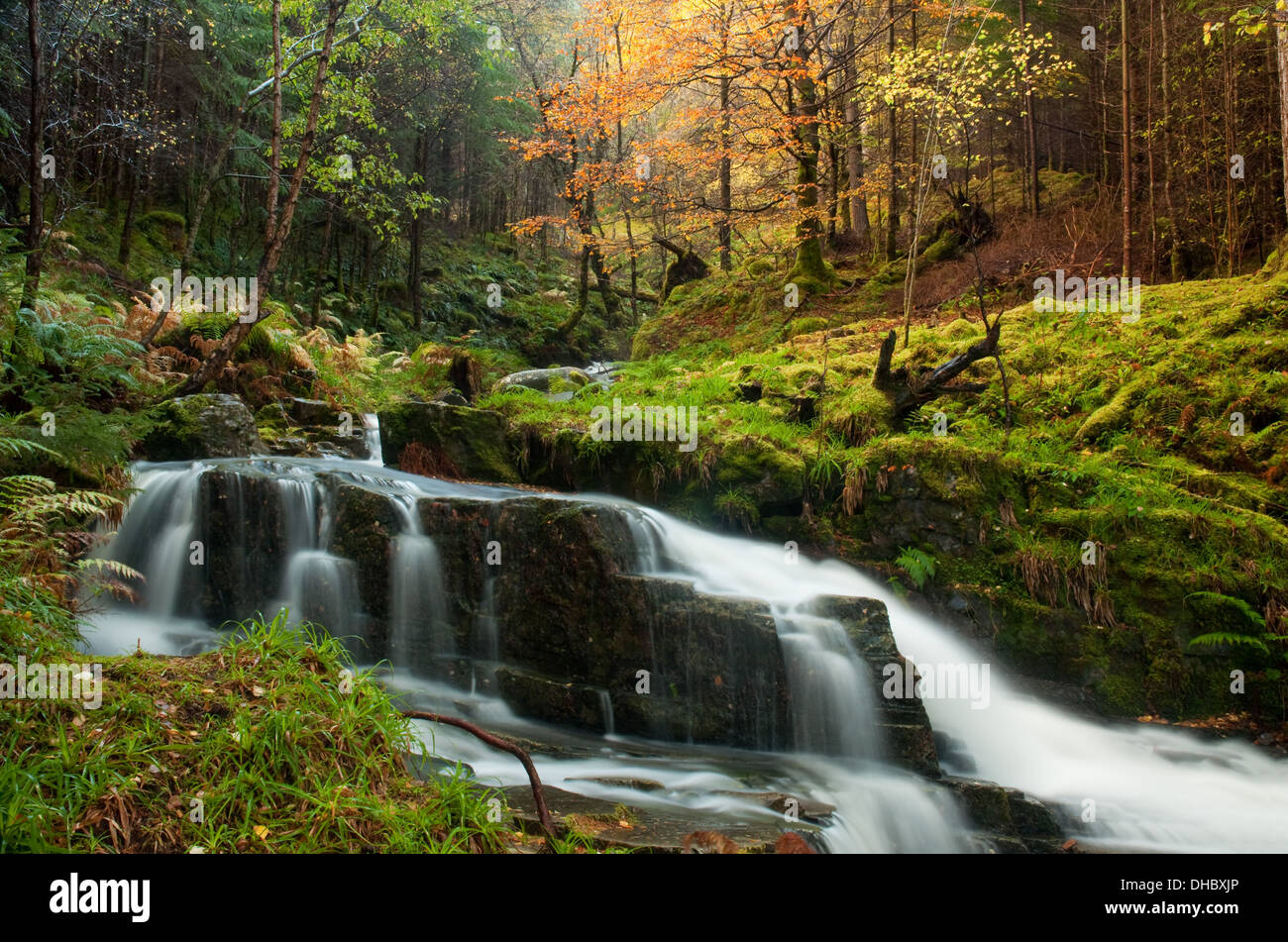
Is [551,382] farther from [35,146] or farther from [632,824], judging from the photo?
[632,824]

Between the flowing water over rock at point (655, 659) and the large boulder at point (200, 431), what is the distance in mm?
657

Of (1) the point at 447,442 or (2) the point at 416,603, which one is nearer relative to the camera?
(2) the point at 416,603

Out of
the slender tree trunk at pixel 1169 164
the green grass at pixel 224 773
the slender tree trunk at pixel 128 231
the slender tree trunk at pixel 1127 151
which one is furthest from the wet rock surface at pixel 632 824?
the slender tree trunk at pixel 128 231

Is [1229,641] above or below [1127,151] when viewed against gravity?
below

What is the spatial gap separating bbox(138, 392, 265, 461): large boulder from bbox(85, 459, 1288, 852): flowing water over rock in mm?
657

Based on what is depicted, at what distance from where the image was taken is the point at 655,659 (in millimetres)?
5707

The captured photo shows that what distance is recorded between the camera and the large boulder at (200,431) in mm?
8023

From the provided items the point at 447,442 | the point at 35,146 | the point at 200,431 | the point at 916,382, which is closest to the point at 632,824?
the point at 916,382

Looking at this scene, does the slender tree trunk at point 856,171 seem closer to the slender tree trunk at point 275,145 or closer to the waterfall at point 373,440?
the slender tree trunk at point 275,145

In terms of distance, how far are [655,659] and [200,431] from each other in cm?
610

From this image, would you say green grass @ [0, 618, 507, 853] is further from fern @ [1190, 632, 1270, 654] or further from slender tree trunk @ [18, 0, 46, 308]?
fern @ [1190, 632, 1270, 654]

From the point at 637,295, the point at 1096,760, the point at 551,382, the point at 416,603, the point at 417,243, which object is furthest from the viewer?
the point at 637,295

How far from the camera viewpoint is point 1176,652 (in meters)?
6.05

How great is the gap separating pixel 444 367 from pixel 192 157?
10079mm
